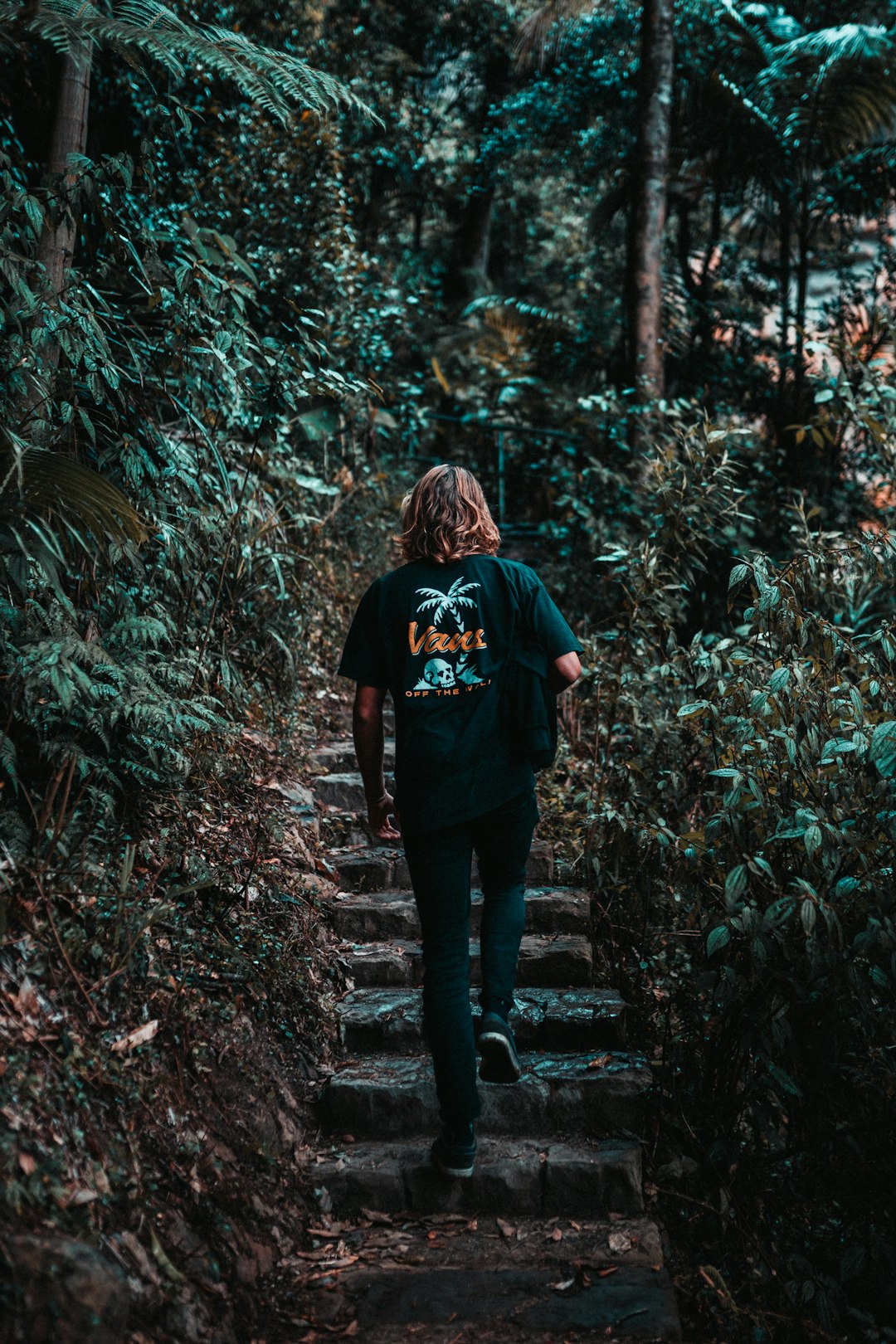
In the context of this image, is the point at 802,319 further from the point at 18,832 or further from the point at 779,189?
the point at 18,832

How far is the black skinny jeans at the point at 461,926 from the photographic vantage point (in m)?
2.68

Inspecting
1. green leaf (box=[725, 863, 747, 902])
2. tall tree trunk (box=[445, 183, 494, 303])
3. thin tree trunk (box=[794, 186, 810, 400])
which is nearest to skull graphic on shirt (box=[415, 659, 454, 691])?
green leaf (box=[725, 863, 747, 902])

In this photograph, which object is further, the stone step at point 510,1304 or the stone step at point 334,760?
the stone step at point 334,760

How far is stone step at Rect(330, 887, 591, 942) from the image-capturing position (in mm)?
3963

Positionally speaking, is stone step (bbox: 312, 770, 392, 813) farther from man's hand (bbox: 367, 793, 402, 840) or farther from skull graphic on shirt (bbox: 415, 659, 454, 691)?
skull graphic on shirt (bbox: 415, 659, 454, 691)

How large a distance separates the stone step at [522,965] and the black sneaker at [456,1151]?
890 mm

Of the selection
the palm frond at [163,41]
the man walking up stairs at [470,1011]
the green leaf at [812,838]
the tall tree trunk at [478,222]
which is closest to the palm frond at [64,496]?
the man walking up stairs at [470,1011]

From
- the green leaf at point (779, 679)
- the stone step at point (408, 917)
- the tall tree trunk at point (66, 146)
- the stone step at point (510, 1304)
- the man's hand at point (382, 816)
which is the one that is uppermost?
the tall tree trunk at point (66, 146)

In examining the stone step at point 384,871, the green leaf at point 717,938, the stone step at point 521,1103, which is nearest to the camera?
the green leaf at point 717,938

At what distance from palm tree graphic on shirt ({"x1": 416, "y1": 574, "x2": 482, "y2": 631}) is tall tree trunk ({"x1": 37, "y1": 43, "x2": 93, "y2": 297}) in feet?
5.31

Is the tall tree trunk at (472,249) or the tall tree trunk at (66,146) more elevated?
the tall tree trunk at (472,249)

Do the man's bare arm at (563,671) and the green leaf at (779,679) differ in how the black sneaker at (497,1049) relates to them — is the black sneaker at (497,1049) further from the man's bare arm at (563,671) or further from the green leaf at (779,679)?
the green leaf at (779,679)

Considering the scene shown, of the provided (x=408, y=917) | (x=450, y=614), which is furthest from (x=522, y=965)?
(x=450, y=614)

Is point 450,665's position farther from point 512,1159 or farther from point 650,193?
point 650,193
